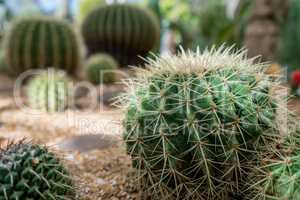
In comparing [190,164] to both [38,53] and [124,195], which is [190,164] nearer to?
[124,195]

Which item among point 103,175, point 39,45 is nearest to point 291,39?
point 39,45

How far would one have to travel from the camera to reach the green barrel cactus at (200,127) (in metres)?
1.70

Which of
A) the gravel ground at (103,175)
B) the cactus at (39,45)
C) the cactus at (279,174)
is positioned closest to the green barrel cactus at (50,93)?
the cactus at (39,45)

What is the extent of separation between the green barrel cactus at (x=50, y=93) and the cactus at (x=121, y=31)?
1.84 metres

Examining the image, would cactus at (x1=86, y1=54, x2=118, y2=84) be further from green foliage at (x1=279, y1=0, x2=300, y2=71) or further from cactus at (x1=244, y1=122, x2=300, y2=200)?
cactus at (x1=244, y1=122, x2=300, y2=200)

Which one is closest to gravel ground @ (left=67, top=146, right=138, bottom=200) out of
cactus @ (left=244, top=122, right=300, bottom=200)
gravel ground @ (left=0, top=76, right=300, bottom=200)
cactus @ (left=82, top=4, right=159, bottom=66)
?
gravel ground @ (left=0, top=76, right=300, bottom=200)

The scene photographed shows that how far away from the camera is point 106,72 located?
509 centimetres

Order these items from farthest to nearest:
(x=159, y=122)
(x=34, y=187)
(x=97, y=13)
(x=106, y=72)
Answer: (x=97, y=13) < (x=106, y=72) < (x=159, y=122) < (x=34, y=187)

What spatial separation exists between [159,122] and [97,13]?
15.3 ft

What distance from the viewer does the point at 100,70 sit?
5.12m

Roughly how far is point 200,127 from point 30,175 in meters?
0.67

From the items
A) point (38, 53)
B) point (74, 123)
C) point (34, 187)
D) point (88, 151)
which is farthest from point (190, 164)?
point (38, 53)

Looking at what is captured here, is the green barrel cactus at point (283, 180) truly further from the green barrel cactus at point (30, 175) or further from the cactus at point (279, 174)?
the green barrel cactus at point (30, 175)

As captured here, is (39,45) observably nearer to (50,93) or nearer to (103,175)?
(50,93)
